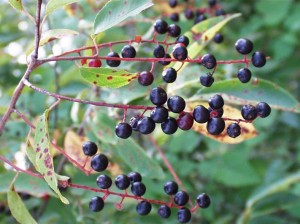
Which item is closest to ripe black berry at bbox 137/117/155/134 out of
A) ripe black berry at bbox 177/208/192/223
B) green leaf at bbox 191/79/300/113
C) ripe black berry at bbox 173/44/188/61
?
ripe black berry at bbox 173/44/188/61

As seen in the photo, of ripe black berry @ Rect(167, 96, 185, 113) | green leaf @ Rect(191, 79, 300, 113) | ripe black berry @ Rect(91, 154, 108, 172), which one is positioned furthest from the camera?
green leaf @ Rect(191, 79, 300, 113)

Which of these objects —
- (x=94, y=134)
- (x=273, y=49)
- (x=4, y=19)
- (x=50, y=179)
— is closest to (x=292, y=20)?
(x=273, y=49)

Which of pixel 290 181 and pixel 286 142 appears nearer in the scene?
pixel 290 181

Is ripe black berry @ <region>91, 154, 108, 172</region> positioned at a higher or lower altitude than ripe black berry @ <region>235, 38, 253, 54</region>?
lower

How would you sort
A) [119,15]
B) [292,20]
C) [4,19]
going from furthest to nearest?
[292,20]
[4,19]
[119,15]

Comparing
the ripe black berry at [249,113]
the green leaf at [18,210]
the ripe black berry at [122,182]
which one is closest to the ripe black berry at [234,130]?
the ripe black berry at [249,113]

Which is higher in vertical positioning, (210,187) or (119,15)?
(119,15)

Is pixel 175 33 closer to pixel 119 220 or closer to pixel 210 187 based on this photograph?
pixel 119 220

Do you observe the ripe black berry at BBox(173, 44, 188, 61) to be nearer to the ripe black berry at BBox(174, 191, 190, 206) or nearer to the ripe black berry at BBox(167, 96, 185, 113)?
the ripe black berry at BBox(167, 96, 185, 113)
